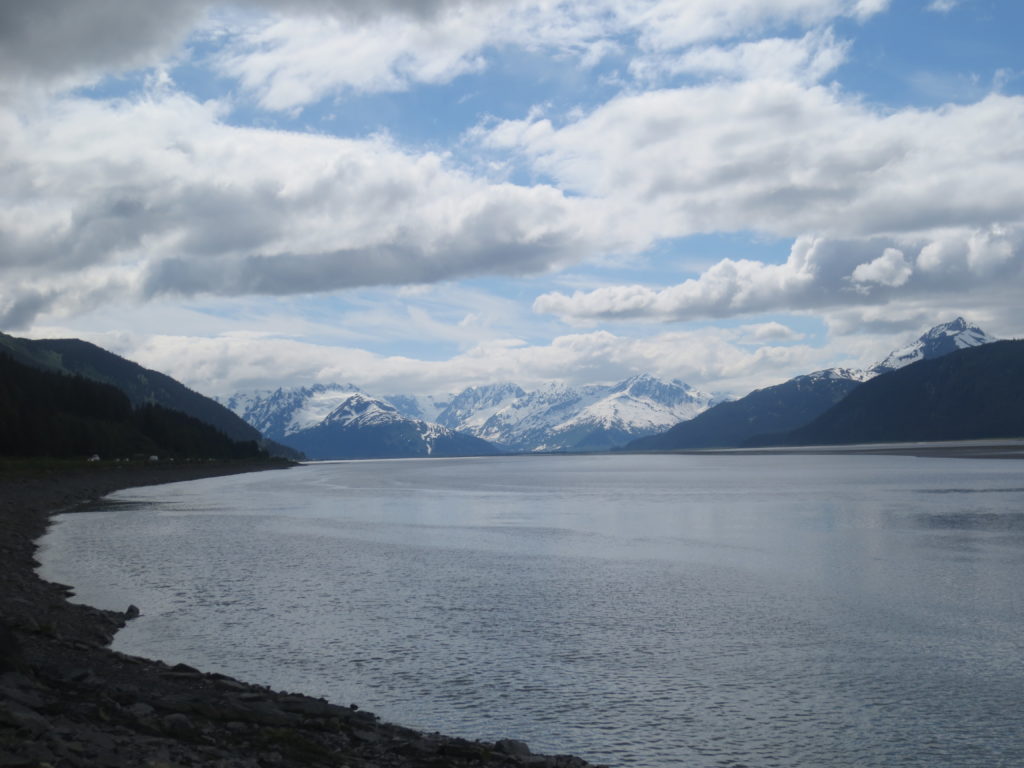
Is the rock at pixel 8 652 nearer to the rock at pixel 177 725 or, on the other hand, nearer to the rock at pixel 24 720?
the rock at pixel 24 720

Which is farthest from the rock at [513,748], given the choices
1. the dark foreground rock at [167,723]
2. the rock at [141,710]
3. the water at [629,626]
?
the rock at [141,710]

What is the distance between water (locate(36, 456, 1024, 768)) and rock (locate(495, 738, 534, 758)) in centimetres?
119

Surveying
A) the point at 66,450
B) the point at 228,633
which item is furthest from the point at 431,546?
A: the point at 66,450

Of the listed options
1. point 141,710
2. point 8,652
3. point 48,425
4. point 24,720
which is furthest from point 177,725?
point 48,425

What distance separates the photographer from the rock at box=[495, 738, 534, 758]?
1905cm

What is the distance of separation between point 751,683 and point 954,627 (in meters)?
10.5

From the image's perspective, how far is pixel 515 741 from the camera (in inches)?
771

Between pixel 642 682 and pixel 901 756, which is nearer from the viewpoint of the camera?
pixel 901 756

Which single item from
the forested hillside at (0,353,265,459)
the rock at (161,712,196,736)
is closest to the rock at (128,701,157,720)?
the rock at (161,712,196,736)

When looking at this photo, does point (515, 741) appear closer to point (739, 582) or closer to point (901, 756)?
point (901, 756)

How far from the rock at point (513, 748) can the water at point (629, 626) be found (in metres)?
1.19

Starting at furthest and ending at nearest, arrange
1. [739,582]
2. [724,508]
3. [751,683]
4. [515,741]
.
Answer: [724,508], [739,582], [751,683], [515,741]

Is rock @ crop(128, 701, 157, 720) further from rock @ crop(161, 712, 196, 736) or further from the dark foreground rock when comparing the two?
rock @ crop(161, 712, 196, 736)

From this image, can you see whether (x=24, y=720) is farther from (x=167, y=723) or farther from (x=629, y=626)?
(x=629, y=626)
